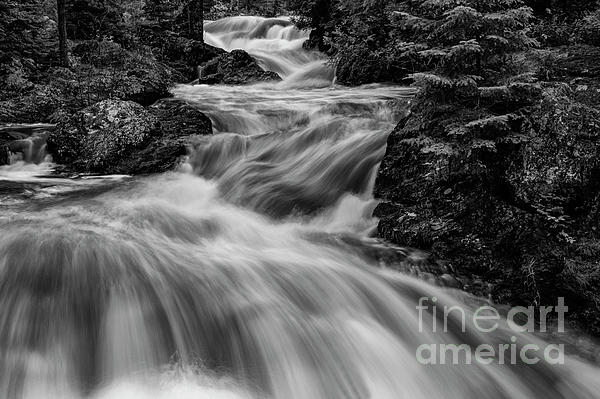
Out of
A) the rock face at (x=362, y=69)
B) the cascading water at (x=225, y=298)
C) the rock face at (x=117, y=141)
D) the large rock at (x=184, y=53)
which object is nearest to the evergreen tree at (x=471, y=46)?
the cascading water at (x=225, y=298)

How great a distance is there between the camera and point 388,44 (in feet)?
44.1

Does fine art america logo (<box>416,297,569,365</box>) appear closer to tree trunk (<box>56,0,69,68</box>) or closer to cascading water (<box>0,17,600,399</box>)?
cascading water (<box>0,17,600,399</box>)

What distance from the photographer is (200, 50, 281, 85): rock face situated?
15773 millimetres

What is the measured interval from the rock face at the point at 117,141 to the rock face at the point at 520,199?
5282 millimetres

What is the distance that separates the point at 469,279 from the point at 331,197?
276 cm

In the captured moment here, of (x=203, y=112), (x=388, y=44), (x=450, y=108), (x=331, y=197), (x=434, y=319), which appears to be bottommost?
(x=434, y=319)

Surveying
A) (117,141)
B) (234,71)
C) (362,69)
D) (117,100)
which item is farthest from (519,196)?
(234,71)

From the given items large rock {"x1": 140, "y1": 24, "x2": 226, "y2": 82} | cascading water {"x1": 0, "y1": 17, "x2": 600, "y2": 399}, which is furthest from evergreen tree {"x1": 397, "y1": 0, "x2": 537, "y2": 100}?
large rock {"x1": 140, "y1": 24, "x2": 226, "y2": 82}

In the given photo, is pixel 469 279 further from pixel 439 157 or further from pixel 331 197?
pixel 331 197

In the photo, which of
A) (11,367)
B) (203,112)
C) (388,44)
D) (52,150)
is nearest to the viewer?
(11,367)

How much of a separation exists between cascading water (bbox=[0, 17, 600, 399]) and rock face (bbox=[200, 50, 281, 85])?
8351 mm

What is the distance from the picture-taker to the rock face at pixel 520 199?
4.83 meters

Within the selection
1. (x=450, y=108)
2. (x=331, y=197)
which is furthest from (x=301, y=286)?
(x=450, y=108)

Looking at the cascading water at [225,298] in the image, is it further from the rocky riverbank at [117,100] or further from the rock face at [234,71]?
the rock face at [234,71]
